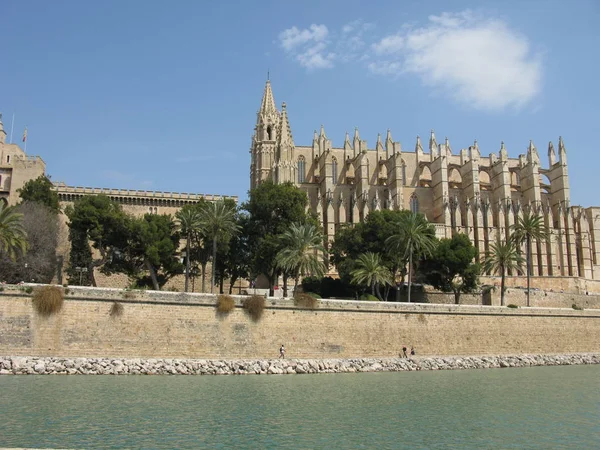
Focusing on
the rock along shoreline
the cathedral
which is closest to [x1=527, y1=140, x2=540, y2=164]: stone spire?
the cathedral

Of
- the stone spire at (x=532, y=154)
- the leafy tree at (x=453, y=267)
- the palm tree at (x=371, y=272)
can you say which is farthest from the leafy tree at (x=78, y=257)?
the stone spire at (x=532, y=154)

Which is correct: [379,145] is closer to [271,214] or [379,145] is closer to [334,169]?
[334,169]

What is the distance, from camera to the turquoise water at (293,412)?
527 inches

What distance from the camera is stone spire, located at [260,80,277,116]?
57156 mm

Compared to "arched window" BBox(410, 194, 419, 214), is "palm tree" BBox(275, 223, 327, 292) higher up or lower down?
lower down

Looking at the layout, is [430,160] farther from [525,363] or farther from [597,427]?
[597,427]

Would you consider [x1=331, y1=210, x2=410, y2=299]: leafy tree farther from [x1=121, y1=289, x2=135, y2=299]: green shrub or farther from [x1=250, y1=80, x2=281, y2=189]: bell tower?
[x1=121, y1=289, x2=135, y2=299]: green shrub

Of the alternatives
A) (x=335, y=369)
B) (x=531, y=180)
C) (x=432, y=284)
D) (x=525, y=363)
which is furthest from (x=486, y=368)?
(x=531, y=180)

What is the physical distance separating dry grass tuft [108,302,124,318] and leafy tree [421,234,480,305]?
2140 cm

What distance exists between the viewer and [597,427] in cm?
1559

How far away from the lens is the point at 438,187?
56.4 m

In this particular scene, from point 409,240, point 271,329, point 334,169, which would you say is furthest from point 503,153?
point 271,329

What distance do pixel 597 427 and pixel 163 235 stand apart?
1168 inches

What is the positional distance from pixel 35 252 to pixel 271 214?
1470 cm
